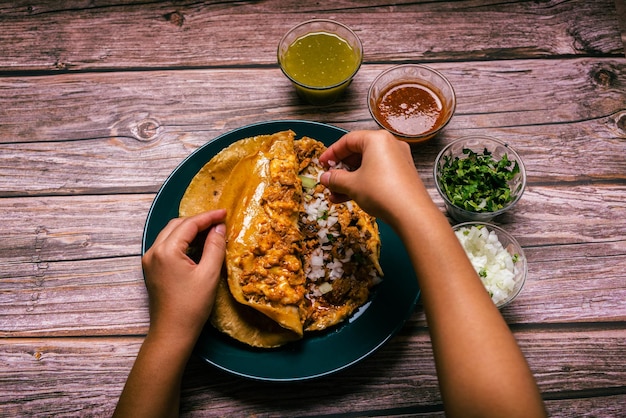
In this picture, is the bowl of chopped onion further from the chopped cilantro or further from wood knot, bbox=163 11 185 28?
wood knot, bbox=163 11 185 28

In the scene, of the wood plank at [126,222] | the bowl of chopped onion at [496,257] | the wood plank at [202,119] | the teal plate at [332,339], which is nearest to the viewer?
the teal plate at [332,339]

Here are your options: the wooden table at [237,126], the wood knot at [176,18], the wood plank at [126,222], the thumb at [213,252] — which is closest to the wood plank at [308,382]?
the wooden table at [237,126]

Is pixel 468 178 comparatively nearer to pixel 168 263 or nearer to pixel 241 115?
pixel 241 115

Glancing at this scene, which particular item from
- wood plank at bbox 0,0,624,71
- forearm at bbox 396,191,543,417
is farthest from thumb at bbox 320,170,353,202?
wood plank at bbox 0,0,624,71

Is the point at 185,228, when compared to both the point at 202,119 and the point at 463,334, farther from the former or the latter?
the point at 463,334

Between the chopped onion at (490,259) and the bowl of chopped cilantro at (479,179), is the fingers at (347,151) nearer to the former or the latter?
the bowl of chopped cilantro at (479,179)

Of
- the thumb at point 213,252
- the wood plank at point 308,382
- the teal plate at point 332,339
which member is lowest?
the wood plank at point 308,382

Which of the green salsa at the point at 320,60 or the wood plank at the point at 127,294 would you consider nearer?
the wood plank at the point at 127,294
